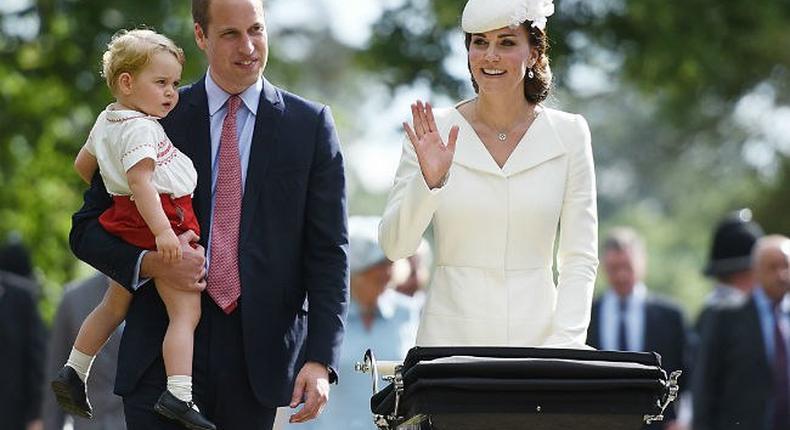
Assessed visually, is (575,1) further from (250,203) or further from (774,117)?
(774,117)

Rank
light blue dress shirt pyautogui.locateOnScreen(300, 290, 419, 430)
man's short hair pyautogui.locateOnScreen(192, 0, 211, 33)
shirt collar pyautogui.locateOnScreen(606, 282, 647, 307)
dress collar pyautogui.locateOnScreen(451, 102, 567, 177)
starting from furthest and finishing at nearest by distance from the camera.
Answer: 1. shirt collar pyautogui.locateOnScreen(606, 282, 647, 307)
2. light blue dress shirt pyautogui.locateOnScreen(300, 290, 419, 430)
3. dress collar pyautogui.locateOnScreen(451, 102, 567, 177)
4. man's short hair pyautogui.locateOnScreen(192, 0, 211, 33)

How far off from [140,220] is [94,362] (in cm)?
280

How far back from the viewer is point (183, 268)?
285 inches

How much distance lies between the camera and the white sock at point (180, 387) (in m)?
7.18

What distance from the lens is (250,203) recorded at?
746 centimetres

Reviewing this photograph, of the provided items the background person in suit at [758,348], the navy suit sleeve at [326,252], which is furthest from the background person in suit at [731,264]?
the navy suit sleeve at [326,252]

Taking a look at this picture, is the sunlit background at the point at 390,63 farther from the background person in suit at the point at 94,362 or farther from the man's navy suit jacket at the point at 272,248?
the man's navy suit jacket at the point at 272,248

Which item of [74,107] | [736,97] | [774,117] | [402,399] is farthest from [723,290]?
[774,117]

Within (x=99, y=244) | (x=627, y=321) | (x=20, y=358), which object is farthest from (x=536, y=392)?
(x=20, y=358)

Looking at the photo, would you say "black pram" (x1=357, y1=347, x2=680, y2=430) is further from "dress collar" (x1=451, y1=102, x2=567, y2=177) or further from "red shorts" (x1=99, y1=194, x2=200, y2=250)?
"dress collar" (x1=451, y1=102, x2=567, y2=177)

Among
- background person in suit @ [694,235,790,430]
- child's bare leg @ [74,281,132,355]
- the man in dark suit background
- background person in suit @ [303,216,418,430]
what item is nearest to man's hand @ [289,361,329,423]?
child's bare leg @ [74,281,132,355]

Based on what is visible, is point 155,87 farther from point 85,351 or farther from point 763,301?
point 763,301

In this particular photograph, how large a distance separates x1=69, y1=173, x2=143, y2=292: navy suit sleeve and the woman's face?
144 cm

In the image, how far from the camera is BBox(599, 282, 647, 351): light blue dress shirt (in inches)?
589
